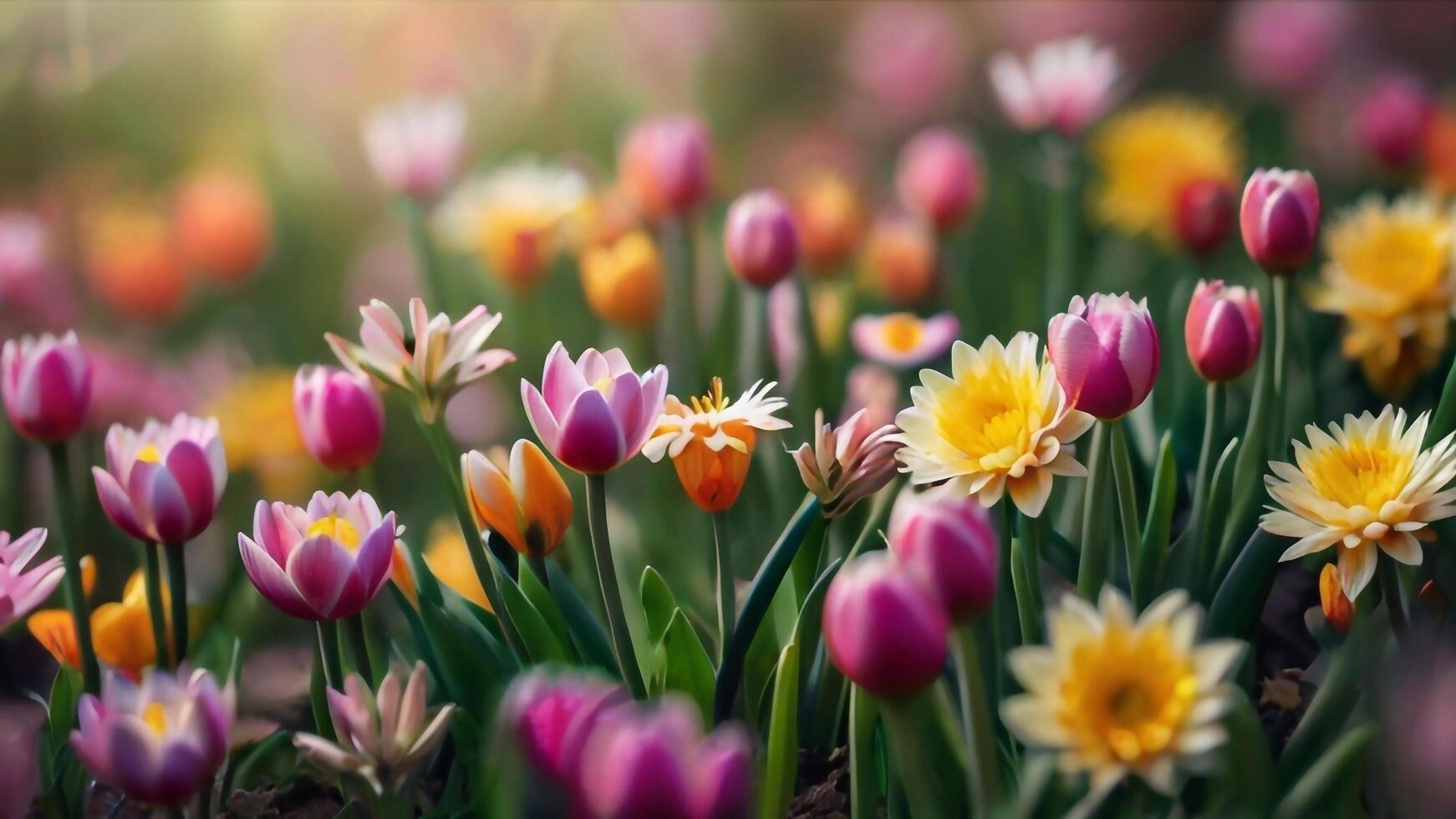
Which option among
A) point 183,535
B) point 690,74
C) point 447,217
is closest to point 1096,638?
point 183,535

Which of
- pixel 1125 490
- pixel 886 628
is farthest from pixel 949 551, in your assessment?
pixel 1125 490

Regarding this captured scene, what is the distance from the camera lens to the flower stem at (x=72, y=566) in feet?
1.45

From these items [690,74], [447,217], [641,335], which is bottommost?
[641,335]

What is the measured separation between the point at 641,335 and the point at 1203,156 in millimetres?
453

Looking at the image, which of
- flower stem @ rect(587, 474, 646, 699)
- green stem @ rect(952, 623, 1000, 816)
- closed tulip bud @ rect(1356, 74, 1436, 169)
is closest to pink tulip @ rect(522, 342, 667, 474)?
flower stem @ rect(587, 474, 646, 699)

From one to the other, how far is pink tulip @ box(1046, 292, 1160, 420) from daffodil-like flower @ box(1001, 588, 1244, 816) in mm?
75

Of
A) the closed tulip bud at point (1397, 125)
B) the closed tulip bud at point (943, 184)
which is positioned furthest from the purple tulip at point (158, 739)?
the closed tulip bud at point (1397, 125)

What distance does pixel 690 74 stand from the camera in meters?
1.05

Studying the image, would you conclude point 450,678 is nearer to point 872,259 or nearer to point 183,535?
point 183,535

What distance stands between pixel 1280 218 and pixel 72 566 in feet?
A: 1.54

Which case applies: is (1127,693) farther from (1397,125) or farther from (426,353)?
(1397,125)

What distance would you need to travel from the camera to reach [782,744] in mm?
368

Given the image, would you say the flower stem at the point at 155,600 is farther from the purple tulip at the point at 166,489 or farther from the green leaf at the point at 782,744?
the green leaf at the point at 782,744

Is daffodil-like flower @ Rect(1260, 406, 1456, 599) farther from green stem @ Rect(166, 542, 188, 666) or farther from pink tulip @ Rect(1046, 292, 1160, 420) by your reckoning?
green stem @ Rect(166, 542, 188, 666)
